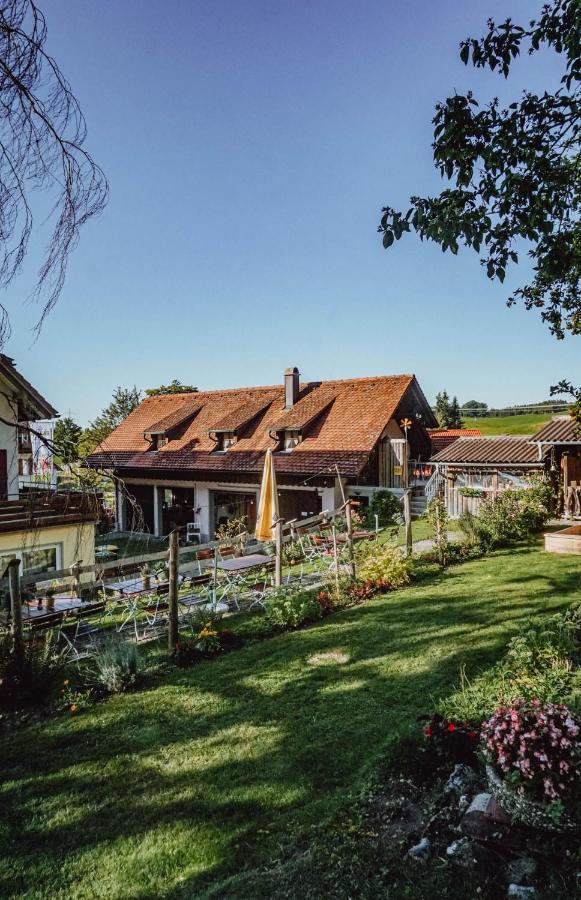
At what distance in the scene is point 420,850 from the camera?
11.2ft

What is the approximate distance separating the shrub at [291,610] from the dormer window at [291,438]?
45.0ft

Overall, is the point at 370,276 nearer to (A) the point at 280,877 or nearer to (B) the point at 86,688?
(B) the point at 86,688

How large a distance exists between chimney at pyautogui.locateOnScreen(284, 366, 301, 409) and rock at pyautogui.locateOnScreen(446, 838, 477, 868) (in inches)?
891

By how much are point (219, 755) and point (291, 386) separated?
Result: 70.0ft

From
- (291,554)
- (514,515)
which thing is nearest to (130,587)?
(291,554)

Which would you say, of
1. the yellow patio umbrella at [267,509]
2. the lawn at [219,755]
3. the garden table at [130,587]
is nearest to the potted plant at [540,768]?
the lawn at [219,755]

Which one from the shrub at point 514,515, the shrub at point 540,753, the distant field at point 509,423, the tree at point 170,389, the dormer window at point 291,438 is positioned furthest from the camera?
the distant field at point 509,423

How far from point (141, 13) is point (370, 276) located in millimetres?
11502

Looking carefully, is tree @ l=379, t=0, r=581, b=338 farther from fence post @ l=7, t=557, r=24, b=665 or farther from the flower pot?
fence post @ l=7, t=557, r=24, b=665

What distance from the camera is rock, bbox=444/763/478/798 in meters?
3.92

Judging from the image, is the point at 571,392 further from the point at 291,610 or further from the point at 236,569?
the point at 236,569

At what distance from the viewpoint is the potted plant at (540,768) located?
10.3 ft

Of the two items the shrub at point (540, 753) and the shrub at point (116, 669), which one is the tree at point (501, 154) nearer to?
the shrub at point (540, 753)

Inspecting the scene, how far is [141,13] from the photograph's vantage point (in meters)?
3.93
